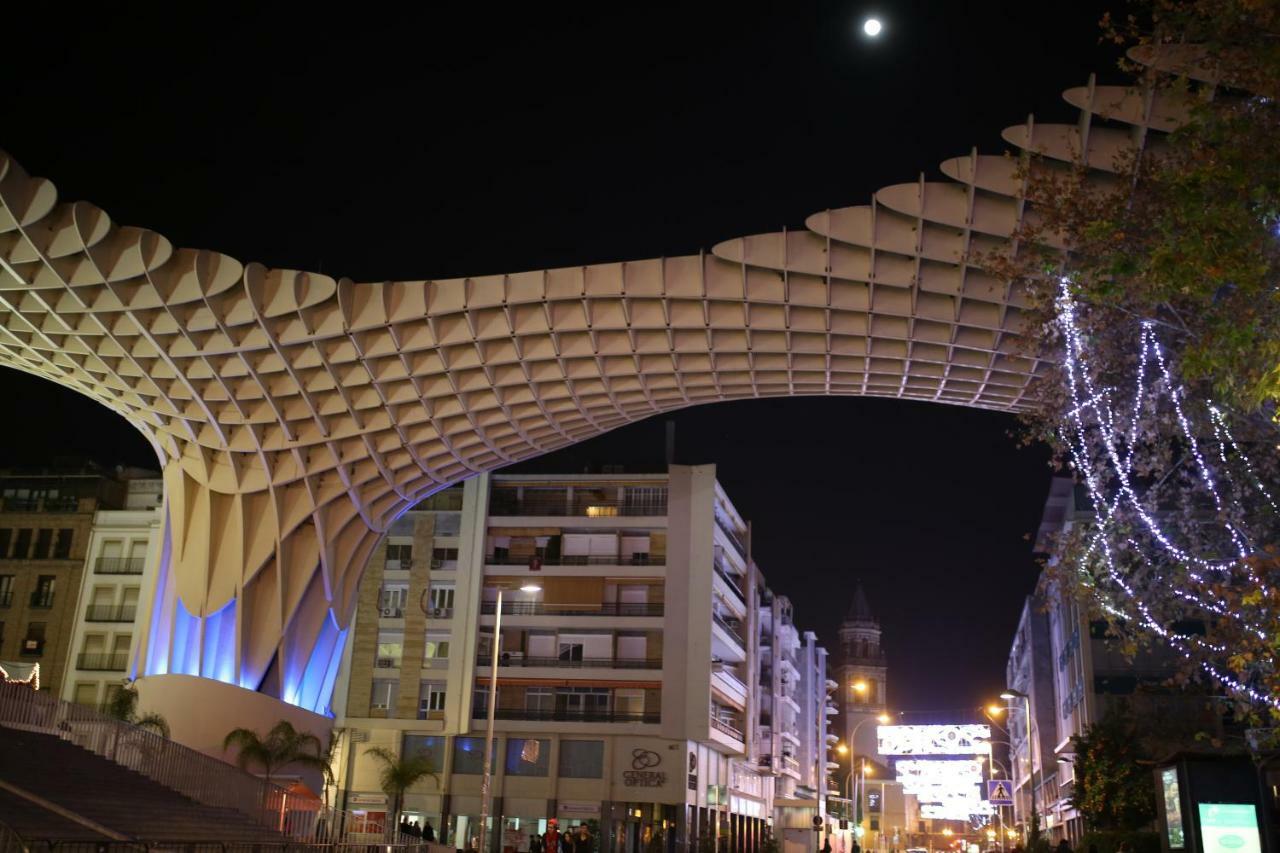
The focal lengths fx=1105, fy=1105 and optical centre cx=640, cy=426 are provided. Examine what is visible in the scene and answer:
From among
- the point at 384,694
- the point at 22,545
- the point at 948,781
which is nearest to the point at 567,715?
the point at 384,694

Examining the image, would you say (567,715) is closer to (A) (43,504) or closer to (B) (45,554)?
(B) (45,554)

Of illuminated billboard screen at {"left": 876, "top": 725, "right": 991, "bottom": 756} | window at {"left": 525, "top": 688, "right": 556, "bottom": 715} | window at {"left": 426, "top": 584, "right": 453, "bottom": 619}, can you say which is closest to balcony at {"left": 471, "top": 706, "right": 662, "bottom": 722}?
window at {"left": 525, "top": 688, "right": 556, "bottom": 715}

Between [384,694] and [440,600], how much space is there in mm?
5618

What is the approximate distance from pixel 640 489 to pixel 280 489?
22.7m

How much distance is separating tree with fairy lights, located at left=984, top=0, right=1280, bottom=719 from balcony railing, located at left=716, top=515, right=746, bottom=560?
42217 mm

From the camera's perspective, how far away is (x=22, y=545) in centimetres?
6188

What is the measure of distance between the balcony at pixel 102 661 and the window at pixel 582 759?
23.8 meters

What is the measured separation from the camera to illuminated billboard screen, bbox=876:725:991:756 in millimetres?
101062

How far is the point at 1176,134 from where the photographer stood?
13688 millimetres

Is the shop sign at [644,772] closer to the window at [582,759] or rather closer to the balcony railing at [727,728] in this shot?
the window at [582,759]

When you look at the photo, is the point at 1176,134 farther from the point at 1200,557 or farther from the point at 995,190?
the point at 995,190

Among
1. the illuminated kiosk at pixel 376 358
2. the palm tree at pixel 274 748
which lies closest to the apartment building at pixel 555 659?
the illuminated kiosk at pixel 376 358

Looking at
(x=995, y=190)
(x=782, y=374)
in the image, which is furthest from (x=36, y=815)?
(x=782, y=374)

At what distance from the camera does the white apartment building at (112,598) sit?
58.2 meters
